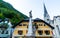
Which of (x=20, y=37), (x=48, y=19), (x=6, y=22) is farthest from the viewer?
(x=48, y=19)

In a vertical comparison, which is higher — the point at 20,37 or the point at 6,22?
the point at 6,22

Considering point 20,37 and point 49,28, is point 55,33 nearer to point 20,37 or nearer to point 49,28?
point 49,28

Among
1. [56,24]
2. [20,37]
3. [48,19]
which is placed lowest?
[20,37]

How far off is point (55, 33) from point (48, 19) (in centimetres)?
723

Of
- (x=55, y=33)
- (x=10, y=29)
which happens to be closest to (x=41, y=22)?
(x=55, y=33)

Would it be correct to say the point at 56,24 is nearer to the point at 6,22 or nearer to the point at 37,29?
the point at 37,29

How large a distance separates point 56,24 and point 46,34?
448cm

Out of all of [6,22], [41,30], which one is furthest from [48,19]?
[6,22]

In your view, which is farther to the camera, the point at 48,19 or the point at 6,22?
the point at 48,19

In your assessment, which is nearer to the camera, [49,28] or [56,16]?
[49,28]

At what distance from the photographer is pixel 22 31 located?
33438mm

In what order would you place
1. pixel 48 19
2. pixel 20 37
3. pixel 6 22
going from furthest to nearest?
pixel 48 19 → pixel 6 22 → pixel 20 37

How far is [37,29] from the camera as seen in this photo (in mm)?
33750

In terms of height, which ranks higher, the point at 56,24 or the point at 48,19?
the point at 48,19
